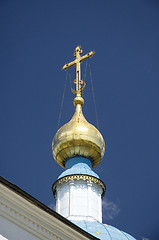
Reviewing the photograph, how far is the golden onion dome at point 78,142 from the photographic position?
15.7 m

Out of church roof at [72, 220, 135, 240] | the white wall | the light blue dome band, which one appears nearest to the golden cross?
the light blue dome band

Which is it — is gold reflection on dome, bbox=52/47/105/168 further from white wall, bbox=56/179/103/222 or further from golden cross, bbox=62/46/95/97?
golden cross, bbox=62/46/95/97

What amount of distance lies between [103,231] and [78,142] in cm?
306

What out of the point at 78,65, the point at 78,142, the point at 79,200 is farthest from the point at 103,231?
the point at 78,65

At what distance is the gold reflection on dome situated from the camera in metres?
15.7

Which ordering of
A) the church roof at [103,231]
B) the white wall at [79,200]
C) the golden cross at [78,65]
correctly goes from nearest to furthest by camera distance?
the church roof at [103,231], the white wall at [79,200], the golden cross at [78,65]

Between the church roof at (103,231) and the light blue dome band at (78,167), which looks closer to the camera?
the church roof at (103,231)

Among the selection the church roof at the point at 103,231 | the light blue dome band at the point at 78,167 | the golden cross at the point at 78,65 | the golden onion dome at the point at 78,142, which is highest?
the golden cross at the point at 78,65

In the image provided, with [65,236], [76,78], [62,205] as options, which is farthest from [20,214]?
[76,78]

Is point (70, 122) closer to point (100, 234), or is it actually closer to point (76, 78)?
point (76, 78)

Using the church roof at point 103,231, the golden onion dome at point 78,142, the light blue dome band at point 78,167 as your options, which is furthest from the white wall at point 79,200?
the golden onion dome at point 78,142

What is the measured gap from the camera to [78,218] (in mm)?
14258

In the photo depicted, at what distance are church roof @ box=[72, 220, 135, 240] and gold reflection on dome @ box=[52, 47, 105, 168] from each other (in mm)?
2412

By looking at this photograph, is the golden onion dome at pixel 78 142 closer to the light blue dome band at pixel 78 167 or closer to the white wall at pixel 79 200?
the light blue dome band at pixel 78 167
